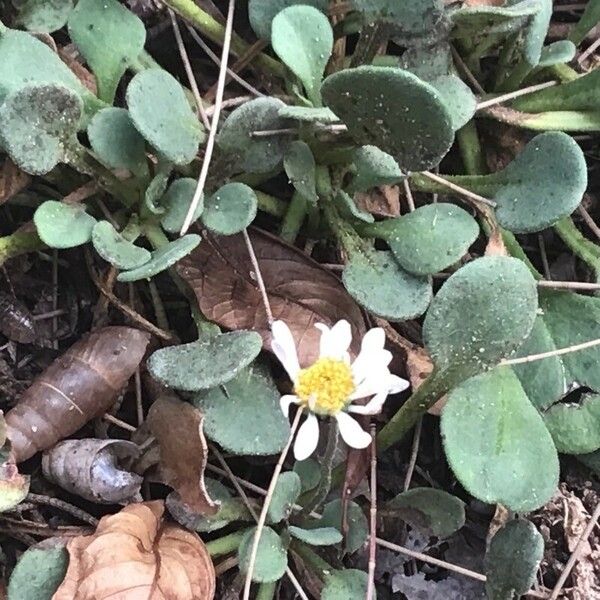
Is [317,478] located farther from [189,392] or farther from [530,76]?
[530,76]

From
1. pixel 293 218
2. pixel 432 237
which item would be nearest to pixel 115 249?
pixel 293 218

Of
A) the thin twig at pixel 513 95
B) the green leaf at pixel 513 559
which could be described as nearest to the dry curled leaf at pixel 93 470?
the green leaf at pixel 513 559

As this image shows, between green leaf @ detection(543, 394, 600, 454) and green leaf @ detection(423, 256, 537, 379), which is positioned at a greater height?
green leaf @ detection(423, 256, 537, 379)

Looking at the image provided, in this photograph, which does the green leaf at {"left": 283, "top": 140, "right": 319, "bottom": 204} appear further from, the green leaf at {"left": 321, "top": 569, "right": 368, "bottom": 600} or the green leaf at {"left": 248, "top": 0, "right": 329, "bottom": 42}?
the green leaf at {"left": 321, "top": 569, "right": 368, "bottom": 600}

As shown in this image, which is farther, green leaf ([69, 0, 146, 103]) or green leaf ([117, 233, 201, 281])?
green leaf ([69, 0, 146, 103])

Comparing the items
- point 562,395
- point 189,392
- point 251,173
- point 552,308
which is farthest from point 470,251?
point 189,392

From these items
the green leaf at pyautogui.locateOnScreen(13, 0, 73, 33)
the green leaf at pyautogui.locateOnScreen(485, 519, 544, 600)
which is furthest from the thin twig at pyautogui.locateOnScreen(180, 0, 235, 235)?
the green leaf at pyautogui.locateOnScreen(485, 519, 544, 600)

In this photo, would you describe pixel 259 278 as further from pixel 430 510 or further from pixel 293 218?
pixel 430 510
